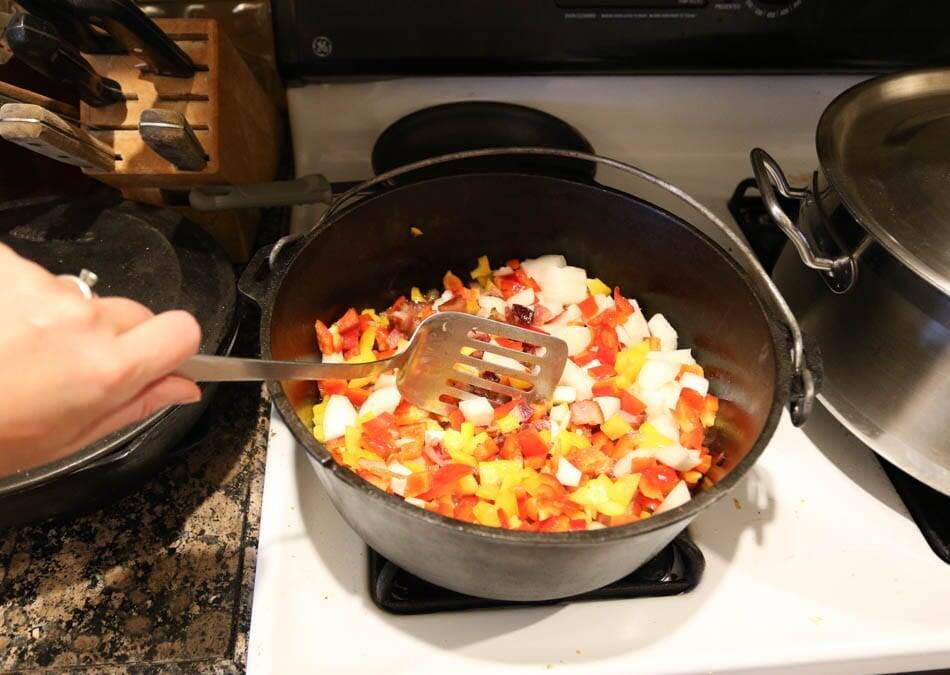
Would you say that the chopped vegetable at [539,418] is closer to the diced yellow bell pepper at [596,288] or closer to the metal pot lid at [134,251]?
the diced yellow bell pepper at [596,288]

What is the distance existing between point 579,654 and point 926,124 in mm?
664

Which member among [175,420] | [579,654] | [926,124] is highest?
[926,124]

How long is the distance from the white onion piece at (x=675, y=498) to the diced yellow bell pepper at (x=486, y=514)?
0.16m

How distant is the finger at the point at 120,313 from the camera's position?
37 centimetres

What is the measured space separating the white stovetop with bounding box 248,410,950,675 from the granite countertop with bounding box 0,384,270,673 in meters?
0.04

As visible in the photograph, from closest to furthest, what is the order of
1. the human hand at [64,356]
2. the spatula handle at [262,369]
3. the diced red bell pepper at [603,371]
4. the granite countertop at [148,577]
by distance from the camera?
1. the human hand at [64,356]
2. the spatula handle at [262,369]
3. the granite countertop at [148,577]
4. the diced red bell pepper at [603,371]

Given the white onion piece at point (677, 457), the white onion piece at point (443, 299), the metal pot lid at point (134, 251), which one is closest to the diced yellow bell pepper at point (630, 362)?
the white onion piece at point (677, 457)

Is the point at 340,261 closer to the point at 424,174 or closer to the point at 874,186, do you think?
the point at 424,174

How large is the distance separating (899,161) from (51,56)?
0.86m

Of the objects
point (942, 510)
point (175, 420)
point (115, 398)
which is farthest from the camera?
point (942, 510)

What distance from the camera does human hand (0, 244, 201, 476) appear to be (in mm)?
345

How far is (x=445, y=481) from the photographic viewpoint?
68 centimetres

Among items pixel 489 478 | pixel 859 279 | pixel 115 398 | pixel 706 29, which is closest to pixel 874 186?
pixel 859 279

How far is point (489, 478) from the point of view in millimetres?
693
